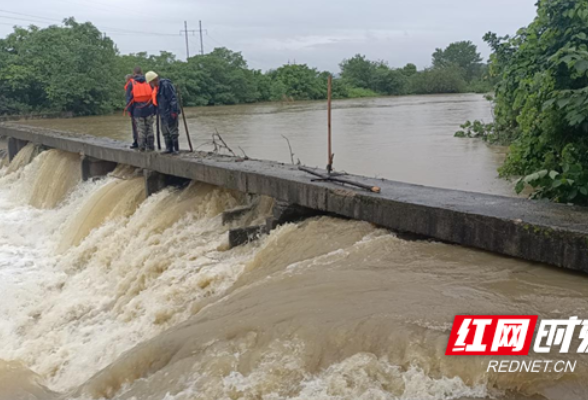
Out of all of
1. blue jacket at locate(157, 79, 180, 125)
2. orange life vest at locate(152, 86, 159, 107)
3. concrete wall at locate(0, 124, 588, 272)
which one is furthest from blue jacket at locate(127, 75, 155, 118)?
concrete wall at locate(0, 124, 588, 272)

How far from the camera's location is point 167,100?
934cm

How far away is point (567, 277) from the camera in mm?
4379

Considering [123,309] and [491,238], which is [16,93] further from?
[491,238]

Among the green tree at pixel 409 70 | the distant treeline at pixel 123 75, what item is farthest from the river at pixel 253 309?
the green tree at pixel 409 70

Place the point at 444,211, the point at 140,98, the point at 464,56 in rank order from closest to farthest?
the point at 444,211 → the point at 140,98 → the point at 464,56

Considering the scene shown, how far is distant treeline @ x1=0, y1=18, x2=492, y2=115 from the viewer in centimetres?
3181

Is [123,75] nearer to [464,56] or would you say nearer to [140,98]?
[140,98]

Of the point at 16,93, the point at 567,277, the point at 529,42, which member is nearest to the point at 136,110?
the point at 529,42

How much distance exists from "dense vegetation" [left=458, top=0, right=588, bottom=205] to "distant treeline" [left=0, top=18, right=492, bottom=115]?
5517mm

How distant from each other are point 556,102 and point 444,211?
5.14 feet

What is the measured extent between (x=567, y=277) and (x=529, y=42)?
3316 millimetres

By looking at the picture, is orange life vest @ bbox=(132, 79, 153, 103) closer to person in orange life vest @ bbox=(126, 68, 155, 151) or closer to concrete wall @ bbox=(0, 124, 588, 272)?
person in orange life vest @ bbox=(126, 68, 155, 151)
